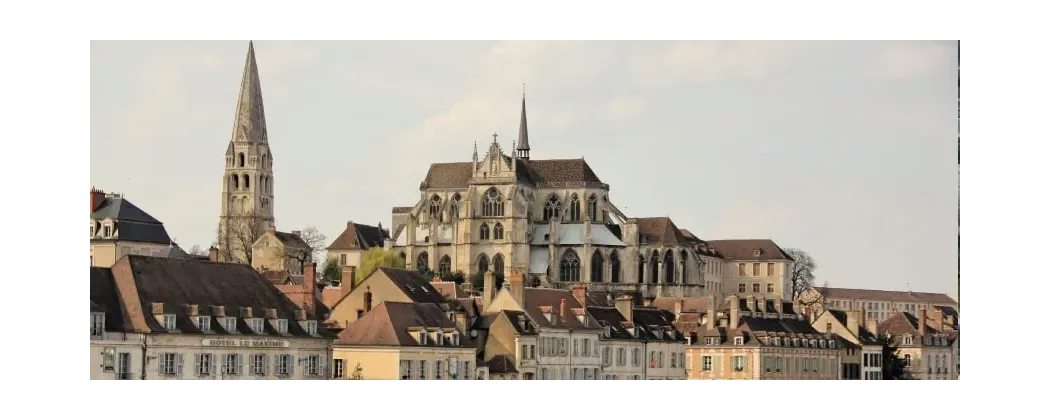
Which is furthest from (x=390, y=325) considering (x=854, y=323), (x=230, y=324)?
(x=854, y=323)

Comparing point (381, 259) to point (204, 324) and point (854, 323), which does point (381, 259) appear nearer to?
point (854, 323)

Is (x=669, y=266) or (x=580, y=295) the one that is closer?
(x=580, y=295)

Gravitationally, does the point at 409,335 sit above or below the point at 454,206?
below

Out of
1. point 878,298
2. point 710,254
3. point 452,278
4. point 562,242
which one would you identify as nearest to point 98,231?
point 452,278

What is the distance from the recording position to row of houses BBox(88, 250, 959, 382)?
183ft

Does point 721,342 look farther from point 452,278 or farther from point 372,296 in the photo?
point 452,278

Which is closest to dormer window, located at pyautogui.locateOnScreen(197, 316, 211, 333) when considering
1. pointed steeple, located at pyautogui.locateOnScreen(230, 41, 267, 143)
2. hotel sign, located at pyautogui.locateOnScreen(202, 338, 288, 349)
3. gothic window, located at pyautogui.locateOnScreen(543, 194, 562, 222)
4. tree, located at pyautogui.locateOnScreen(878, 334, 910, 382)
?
hotel sign, located at pyautogui.locateOnScreen(202, 338, 288, 349)

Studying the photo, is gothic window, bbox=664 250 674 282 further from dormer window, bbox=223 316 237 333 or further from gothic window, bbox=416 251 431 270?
dormer window, bbox=223 316 237 333

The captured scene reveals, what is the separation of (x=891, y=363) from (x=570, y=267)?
54085 millimetres

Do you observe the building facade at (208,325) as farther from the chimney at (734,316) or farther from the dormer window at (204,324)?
the chimney at (734,316)

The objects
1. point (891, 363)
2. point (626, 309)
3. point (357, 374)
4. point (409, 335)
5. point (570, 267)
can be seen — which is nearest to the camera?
point (357, 374)

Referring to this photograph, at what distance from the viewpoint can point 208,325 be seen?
57375mm

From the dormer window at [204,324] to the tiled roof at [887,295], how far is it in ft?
318

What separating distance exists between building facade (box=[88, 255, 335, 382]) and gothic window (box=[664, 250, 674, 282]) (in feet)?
259
